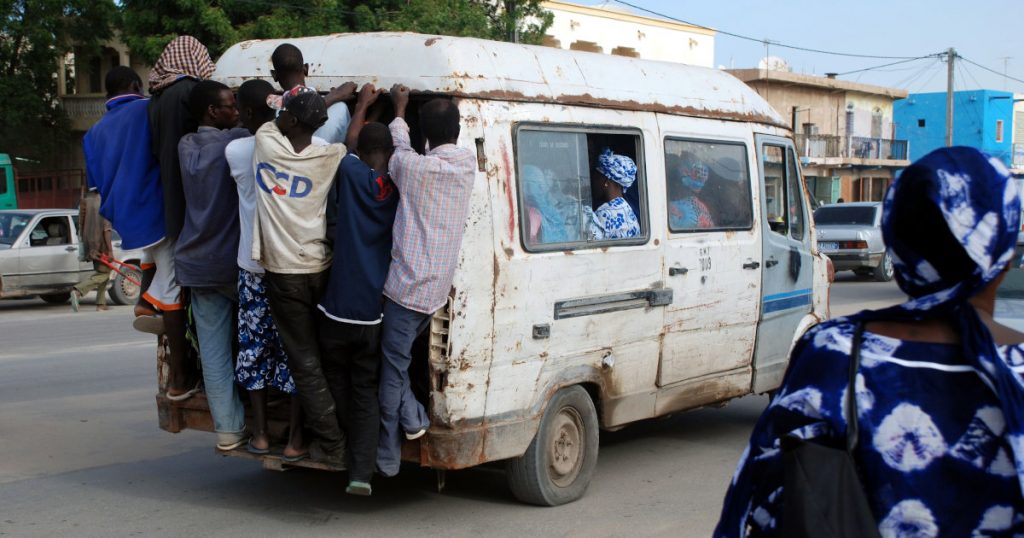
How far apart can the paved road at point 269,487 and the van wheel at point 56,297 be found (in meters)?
8.82

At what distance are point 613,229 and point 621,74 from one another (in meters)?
0.88

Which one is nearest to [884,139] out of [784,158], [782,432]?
[784,158]

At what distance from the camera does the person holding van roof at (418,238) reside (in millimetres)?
5016

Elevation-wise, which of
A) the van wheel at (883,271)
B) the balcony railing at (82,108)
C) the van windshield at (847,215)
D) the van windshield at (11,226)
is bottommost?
the van wheel at (883,271)

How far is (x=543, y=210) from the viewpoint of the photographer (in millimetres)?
5617

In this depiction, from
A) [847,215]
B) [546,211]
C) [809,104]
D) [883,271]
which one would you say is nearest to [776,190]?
[546,211]

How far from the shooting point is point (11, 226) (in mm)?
16656

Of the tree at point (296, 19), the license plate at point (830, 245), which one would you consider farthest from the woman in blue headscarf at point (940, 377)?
the license plate at point (830, 245)

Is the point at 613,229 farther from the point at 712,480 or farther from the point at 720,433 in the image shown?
the point at 720,433

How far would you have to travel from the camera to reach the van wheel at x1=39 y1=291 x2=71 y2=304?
57.2 feet

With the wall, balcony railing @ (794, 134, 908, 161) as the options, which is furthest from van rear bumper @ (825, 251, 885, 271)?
balcony railing @ (794, 134, 908, 161)

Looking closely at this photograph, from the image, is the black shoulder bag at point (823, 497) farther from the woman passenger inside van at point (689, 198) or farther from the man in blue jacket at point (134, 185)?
the woman passenger inside van at point (689, 198)

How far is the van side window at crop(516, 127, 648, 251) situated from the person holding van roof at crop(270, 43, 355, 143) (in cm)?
85

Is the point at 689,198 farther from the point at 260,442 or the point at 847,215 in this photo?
the point at 847,215
